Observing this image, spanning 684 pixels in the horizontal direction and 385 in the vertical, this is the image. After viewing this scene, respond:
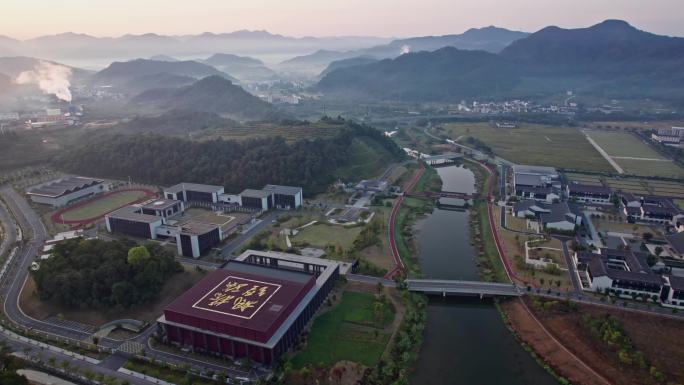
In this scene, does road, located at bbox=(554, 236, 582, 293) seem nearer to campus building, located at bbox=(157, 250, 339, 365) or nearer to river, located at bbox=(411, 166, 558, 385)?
river, located at bbox=(411, 166, 558, 385)

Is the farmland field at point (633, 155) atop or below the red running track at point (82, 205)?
atop

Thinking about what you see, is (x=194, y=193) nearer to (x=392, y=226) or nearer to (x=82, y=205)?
(x=82, y=205)

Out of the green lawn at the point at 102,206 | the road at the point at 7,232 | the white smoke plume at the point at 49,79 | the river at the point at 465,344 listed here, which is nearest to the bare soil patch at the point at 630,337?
the river at the point at 465,344

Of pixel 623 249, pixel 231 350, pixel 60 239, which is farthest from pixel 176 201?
pixel 623 249

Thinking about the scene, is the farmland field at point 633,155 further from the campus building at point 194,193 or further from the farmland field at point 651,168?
the campus building at point 194,193

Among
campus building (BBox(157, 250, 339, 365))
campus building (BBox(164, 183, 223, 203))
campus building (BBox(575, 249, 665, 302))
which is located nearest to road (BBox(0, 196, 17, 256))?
campus building (BBox(164, 183, 223, 203))

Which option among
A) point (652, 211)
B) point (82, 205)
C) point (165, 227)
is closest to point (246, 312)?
point (165, 227)
